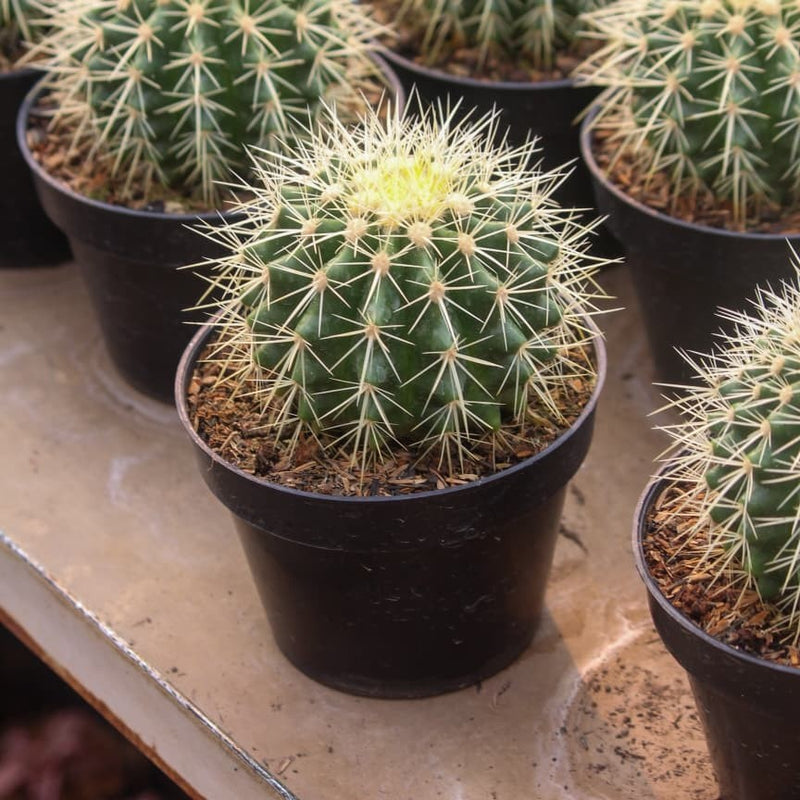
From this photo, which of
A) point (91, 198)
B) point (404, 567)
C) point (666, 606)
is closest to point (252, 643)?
point (404, 567)

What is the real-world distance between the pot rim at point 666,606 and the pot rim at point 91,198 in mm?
636

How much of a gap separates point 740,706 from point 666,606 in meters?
0.12

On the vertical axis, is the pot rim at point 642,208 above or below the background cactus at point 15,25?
below

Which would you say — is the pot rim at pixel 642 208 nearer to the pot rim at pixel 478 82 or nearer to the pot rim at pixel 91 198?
the pot rim at pixel 478 82

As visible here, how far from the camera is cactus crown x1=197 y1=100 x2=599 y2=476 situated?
1306 mm

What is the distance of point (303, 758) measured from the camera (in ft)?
4.82

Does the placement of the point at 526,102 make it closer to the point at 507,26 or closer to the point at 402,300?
the point at 507,26

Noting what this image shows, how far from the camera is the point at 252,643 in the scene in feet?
5.40

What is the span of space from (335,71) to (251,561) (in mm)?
791

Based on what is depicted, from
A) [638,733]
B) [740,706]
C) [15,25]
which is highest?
A: [15,25]

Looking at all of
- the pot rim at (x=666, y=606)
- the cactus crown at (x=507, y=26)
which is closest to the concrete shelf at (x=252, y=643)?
the pot rim at (x=666, y=606)

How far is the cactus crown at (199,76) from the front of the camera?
1760 mm

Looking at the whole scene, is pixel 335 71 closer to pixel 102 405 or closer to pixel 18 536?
pixel 102 405

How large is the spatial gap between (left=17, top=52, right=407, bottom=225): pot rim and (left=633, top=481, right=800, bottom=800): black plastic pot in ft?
2.49
